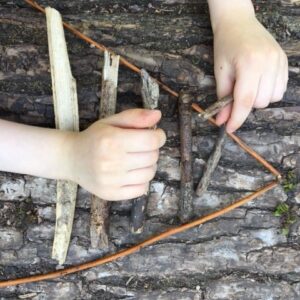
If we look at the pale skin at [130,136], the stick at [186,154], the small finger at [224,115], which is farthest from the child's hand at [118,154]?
the small finger at [224,115]

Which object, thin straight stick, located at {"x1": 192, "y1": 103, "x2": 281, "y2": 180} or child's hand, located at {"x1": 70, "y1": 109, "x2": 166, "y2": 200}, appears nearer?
child's hand, located at {"x1": 70, "y1": 109, "x2": 166, "y2": 200}

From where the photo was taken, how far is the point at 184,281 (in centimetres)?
217

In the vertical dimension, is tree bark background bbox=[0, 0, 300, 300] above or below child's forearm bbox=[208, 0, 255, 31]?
below

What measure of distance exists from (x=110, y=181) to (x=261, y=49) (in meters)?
0.68

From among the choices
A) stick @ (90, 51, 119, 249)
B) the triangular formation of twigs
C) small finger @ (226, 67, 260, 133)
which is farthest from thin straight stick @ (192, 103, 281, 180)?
stick @ (90, 51, 119, 249)

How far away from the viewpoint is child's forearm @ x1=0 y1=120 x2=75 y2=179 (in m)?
2.08

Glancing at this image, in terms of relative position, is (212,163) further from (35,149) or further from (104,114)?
(35,149)

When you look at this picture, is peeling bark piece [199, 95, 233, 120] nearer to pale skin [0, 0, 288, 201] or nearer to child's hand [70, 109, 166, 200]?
pale skin [0, 0, 288, 201]

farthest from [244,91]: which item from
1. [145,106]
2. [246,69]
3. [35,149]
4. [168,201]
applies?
[35,149]

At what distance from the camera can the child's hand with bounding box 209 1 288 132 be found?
6.75 ft

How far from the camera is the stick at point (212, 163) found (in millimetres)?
Result: 2135

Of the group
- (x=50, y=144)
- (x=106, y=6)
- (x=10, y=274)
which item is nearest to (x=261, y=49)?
(x=106, y=6)

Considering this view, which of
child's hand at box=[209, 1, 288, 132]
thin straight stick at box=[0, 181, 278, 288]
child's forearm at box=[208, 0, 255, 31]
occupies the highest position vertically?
child's forearm at box=[208, 0, 255, 31]

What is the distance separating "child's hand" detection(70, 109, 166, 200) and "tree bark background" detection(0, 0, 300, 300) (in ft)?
0.42
